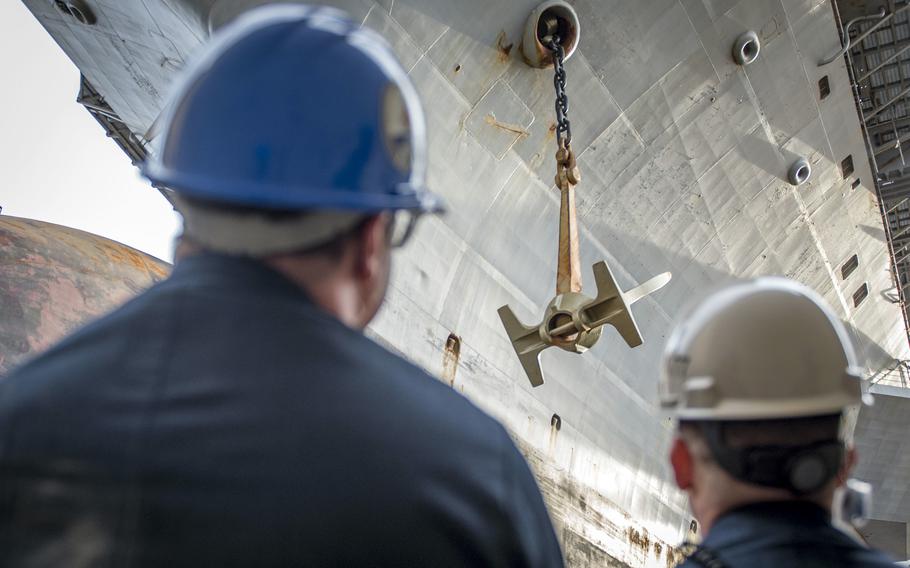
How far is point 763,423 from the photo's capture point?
1.24 metres

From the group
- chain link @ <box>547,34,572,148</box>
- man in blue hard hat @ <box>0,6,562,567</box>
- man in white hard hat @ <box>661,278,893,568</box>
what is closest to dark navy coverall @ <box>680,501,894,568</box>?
man in white hard hat @ <box>661,278,893,568</box>

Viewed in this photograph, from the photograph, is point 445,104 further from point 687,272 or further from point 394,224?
point 394,224

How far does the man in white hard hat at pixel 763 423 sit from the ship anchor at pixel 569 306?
12.0ft

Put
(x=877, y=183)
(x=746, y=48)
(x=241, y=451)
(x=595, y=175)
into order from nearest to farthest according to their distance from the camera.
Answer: (x=241, y=451) < (x=595, y=175) < (x=746, y=48) < (x=877, y=183)

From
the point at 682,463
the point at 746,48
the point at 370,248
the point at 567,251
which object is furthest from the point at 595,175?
the point at 370,248

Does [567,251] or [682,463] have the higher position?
[567,251]

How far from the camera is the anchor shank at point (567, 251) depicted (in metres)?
5.64


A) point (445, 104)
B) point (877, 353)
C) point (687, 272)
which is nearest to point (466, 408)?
point (445, 104)

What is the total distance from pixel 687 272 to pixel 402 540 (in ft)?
27.3

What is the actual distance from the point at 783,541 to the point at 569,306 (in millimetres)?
4310

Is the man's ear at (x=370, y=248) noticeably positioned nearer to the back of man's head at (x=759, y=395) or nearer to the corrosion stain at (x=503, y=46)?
the back of man's head at (x=759, y=395)

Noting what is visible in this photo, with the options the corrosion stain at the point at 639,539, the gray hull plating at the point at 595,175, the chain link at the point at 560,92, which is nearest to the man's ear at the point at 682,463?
the chain link at the point at 560,92

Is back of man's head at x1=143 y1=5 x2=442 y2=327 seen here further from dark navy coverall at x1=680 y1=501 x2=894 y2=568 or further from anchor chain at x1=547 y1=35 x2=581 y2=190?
anchor chain at x1=547 y1=35 x2=581 y2=190

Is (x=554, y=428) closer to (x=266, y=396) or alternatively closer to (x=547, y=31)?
(x=547, y=31)
